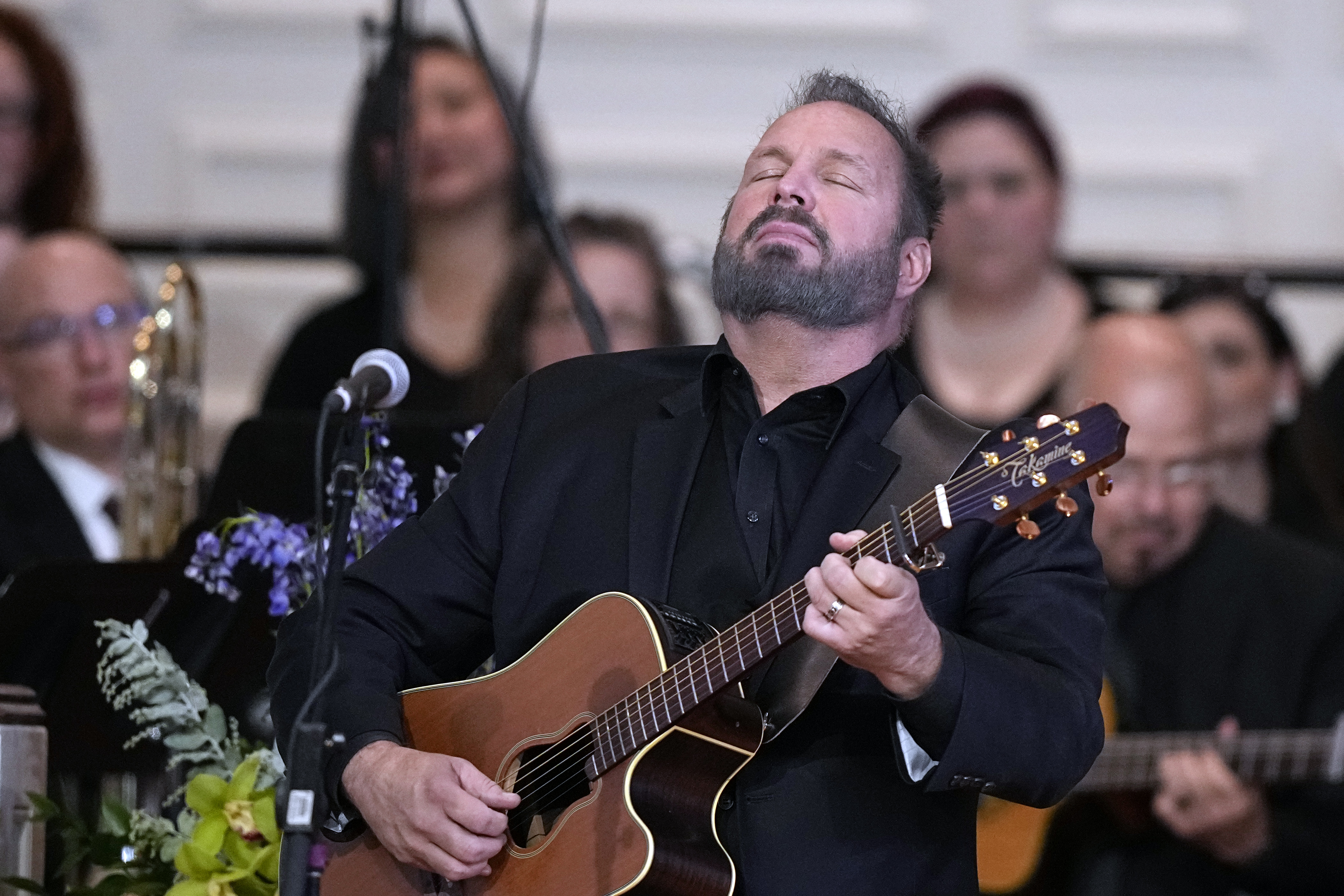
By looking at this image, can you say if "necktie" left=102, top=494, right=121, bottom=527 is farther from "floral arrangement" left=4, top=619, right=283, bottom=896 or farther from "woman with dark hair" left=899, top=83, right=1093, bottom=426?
"woman with dark hair" left=899, top=83, right=1093, bottom=426

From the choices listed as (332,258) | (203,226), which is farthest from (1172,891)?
(203,226)

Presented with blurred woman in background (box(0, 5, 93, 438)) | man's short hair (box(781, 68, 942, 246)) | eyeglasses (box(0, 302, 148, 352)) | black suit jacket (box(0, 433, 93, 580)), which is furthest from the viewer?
blurred woman in background (box(0, 5, 93, 438))

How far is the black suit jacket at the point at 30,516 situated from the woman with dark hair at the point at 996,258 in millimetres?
2119

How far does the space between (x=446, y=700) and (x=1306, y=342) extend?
13.3 feet

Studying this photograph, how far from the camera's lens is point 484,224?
509 cm

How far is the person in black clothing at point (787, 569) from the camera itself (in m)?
2.32

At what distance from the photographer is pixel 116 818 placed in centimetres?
289

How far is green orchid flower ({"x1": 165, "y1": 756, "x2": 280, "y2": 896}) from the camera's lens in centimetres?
274

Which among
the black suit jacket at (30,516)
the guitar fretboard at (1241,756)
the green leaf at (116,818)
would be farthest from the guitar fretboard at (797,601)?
the guitar fretboard at (1241,756)

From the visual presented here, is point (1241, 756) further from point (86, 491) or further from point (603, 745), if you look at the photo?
point (86, 491)

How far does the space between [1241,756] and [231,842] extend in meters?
2.70

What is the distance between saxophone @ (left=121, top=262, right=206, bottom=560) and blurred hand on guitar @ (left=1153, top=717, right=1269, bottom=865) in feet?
7.95

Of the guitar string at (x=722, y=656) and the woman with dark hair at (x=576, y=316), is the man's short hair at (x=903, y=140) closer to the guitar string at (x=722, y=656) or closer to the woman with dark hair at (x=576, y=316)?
the guitar string at (x=722, y=656)

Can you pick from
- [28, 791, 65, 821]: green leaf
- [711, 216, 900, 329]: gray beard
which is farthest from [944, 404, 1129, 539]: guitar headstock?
[28, 791, 65, 821]: green leaf
